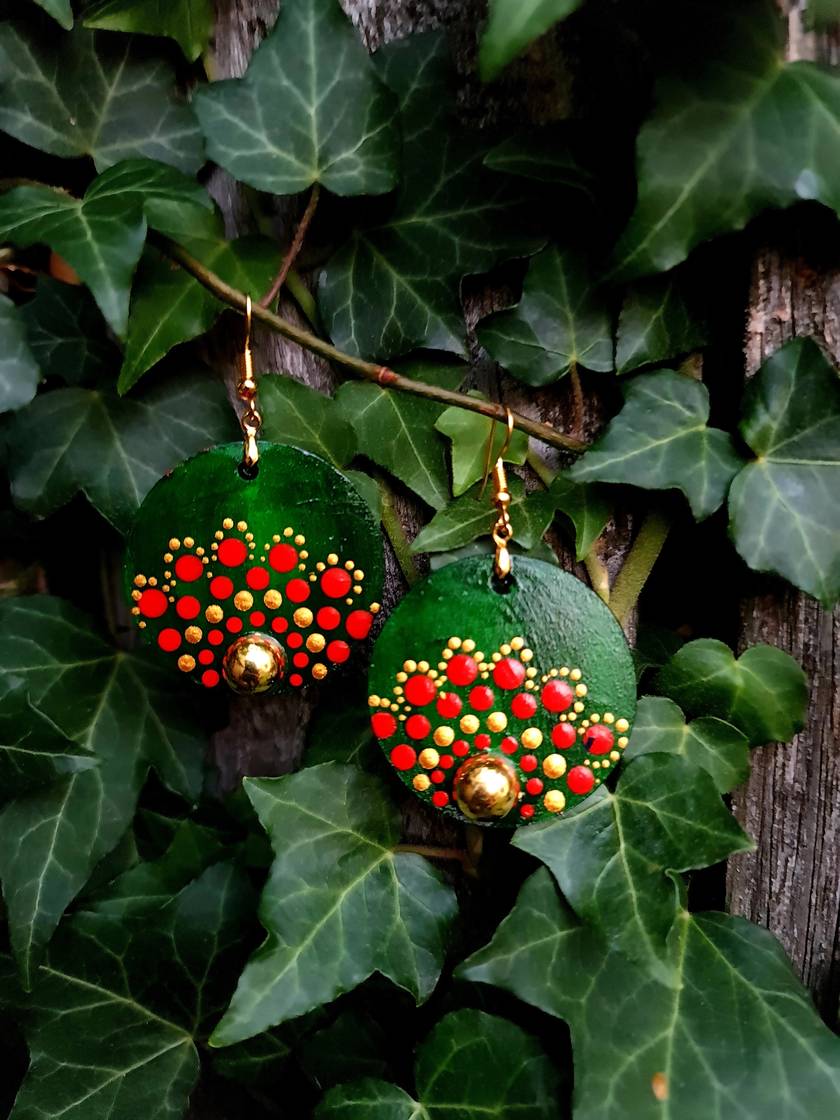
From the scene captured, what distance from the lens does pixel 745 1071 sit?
671 mm

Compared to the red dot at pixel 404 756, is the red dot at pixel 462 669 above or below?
above

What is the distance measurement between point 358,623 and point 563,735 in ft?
0.59

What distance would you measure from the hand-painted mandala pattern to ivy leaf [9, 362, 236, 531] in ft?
1.02

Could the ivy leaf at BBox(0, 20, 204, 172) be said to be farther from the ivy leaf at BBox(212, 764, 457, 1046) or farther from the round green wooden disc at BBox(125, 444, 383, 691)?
the ivy leaf at BBox(212, 764, 457, 1046)

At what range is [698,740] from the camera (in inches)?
28.1

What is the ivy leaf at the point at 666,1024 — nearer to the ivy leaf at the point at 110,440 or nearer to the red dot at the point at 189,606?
the red dot at the point at 189,606

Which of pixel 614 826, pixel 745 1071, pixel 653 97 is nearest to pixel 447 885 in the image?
pixel 614 826

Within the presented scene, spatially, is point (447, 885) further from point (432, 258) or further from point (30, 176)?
point (30, 176)

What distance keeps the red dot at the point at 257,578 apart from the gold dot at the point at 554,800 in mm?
258

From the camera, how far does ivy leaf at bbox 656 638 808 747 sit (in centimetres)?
71

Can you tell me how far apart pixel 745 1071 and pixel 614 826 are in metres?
0.20

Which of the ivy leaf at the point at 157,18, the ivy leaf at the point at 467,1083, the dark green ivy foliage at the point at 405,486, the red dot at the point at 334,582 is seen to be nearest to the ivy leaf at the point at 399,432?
the dark green ivy foliage at the point at 405,486

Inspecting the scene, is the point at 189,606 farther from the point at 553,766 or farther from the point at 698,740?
the point at 698,740

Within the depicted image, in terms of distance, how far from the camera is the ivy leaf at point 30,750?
74 cm
